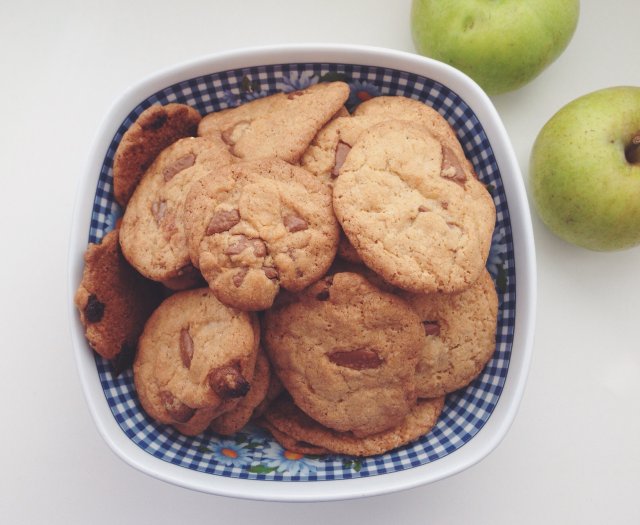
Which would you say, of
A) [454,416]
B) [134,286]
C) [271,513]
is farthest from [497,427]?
[134,286]

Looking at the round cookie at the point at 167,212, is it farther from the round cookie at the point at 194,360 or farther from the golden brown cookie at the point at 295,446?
the golden brown cookie at the point at 295,446

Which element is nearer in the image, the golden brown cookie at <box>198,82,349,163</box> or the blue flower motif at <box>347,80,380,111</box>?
the golden brown cookie at <box>198,82,349,163</box>

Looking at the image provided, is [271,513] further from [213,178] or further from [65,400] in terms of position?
[213,178]

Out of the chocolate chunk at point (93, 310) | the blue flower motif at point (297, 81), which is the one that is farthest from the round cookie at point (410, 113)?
the chocolate chunk at point (93, 310)

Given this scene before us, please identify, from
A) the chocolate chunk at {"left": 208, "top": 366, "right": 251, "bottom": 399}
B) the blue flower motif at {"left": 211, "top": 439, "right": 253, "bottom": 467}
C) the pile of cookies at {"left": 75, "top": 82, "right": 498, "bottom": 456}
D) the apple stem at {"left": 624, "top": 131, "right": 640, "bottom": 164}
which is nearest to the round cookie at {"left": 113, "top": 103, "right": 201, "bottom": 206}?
the pile of cookies at {"left": 75, "top": 82, "right": 498, "bottom": 456}

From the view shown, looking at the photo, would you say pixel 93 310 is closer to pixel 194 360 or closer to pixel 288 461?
pixel 194 360

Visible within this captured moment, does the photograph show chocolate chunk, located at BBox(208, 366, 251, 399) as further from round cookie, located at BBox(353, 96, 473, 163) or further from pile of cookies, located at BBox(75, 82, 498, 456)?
round cookie, located at BBox(353, 96, 473, 163)

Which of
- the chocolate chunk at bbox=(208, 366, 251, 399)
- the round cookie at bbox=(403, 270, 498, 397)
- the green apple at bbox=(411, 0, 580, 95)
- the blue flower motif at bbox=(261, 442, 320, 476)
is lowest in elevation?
the blue flower motif at bbox=(261, 442, 320, 476)
